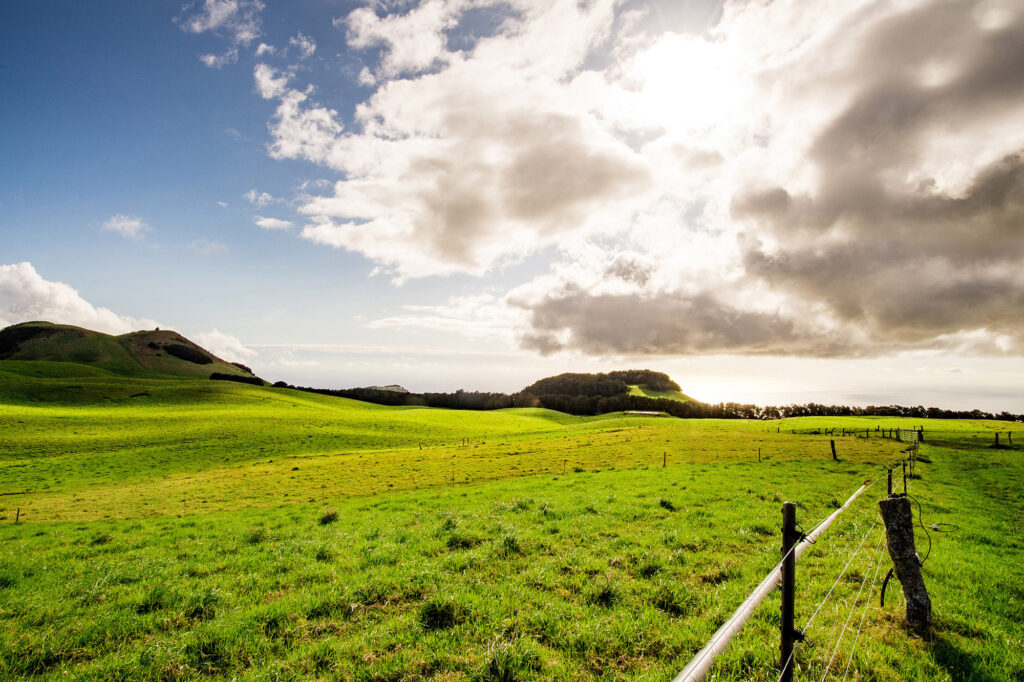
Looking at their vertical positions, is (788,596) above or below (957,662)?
above

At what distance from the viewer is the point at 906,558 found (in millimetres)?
7723

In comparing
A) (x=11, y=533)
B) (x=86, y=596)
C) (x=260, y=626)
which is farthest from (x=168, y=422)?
(x=260, y=626)

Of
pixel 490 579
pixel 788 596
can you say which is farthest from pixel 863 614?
pixel 490 579

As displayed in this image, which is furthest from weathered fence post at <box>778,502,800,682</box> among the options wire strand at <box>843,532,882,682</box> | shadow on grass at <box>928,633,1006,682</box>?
shadow on grass at <box>928,633,1006,682</box>

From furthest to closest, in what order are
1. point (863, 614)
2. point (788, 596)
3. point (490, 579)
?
point (490, 579)
point (863, 614)
point (788, 596)

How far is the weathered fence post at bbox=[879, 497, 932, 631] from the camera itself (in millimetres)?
7672

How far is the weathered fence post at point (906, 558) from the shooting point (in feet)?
25.2

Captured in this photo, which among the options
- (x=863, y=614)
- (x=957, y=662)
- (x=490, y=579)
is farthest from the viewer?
(x=490, y=579)

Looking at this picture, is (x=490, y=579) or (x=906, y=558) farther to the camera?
(x=490, y=579)

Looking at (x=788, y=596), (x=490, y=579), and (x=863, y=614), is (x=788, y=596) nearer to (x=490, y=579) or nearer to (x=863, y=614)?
(x=863, y=614)

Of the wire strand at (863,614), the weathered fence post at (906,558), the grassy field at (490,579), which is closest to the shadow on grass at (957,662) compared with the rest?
the grassy field at (490,579)

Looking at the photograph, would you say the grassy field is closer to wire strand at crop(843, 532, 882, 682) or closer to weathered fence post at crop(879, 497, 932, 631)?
wire strand at crop(843, 532, 882, 682)

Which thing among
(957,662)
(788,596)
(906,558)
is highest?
(788,596)

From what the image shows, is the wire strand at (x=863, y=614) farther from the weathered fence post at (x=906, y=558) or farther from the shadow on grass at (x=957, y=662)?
→ the shadow on grass at (x=957, y=662)
